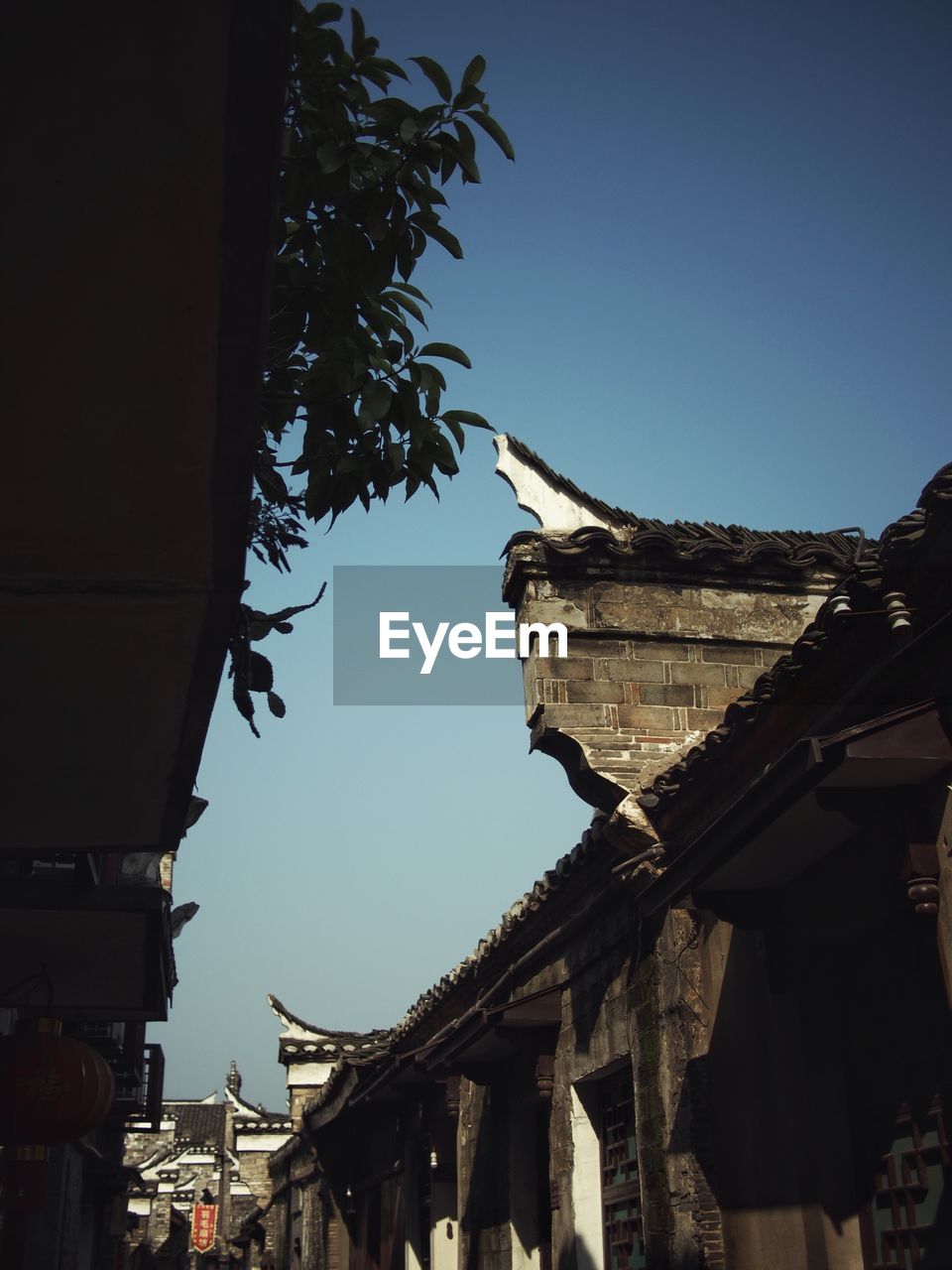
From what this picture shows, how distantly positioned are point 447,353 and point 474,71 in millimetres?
909

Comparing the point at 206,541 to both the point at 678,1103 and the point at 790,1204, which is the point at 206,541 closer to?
the point at 790,1204

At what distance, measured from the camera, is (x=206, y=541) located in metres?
3.31

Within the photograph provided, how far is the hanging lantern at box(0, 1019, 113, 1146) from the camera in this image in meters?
6.22

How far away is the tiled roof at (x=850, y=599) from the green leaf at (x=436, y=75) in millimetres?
2570

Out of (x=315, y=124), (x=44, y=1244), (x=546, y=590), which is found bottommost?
(x=44, y=1244)

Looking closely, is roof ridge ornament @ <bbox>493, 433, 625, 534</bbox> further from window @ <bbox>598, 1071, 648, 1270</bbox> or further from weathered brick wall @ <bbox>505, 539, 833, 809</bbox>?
window @ <bbox>598, 1071, 648, 1270</bbox>

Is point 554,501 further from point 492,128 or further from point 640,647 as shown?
point 492,128

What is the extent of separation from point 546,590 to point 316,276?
20.8ft

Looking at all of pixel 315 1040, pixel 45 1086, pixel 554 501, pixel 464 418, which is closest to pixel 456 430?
pixel 464 418

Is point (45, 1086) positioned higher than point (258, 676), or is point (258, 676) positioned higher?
point (258, 676)

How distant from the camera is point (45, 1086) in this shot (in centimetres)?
627

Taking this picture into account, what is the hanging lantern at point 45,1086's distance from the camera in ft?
20.4

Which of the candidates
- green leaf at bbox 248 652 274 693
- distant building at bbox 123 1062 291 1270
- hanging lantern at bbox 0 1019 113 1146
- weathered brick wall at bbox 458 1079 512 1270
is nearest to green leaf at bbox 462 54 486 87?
green leaf at bbox 248 652 274 693

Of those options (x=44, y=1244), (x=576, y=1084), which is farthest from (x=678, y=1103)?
(x=44, y=1244)
